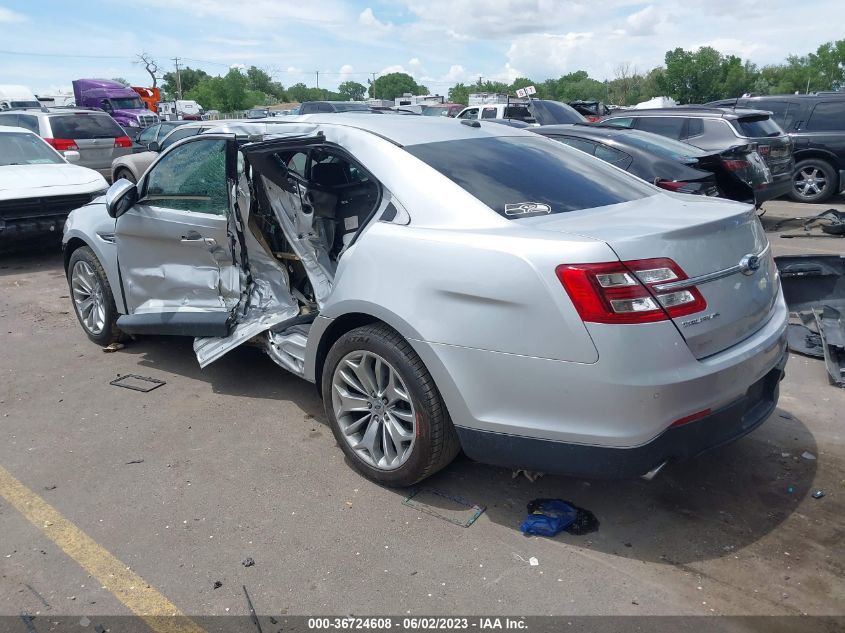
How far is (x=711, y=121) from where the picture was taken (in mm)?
10727

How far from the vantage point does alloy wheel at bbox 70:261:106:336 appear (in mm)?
5531

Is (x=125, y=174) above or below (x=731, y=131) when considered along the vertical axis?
below

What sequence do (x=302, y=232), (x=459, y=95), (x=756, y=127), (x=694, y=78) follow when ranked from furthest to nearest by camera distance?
(x=459, y=95) < (x=694, y=78) < (x=756, y=127) < (x=302, y=232)

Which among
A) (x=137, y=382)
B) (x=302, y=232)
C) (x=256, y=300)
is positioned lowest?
(x=137, y=382)

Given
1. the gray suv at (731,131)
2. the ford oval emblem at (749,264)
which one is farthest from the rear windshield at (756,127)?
the ford oval emblem at (749,264)

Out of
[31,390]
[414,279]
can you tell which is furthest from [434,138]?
[31,390]

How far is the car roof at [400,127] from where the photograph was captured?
3744 millimetres

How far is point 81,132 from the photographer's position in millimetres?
13664

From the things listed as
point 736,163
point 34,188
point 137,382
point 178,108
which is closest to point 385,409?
point 137,382

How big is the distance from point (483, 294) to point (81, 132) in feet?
43.5

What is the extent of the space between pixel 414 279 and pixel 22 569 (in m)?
2.07

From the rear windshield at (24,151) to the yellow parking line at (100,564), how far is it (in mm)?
7304

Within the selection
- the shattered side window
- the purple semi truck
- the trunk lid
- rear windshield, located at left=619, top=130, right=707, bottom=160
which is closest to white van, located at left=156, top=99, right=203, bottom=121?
the purple semi truck

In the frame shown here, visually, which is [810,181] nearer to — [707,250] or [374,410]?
[707,250]
